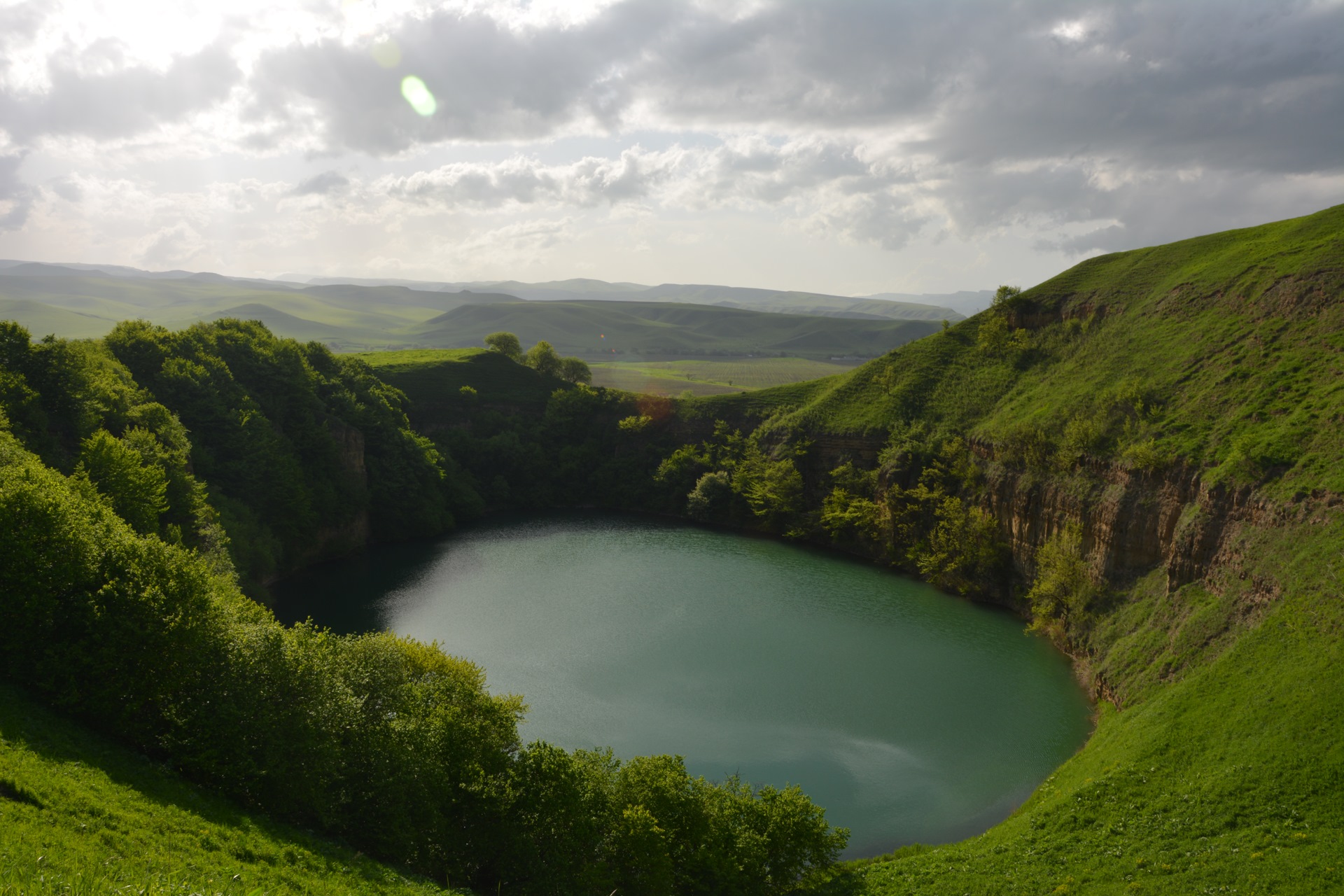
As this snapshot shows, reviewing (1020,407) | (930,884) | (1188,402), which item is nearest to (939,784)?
(930,884)

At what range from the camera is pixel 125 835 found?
698 inches

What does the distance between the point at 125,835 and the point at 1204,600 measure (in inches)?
1921

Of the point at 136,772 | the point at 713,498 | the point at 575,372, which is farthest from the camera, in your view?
the point at 575,372

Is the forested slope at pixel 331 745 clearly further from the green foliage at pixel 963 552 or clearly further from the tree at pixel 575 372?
the tree at pixel 575 372

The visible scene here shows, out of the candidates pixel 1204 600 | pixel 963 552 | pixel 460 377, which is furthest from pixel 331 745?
pixel 460 377

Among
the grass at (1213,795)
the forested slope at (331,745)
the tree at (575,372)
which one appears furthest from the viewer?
the tree at (575,372)

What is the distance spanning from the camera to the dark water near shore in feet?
127

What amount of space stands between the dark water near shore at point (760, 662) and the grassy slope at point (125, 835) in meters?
20.7

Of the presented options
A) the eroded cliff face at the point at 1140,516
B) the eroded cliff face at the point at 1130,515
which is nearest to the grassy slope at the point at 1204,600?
the eroded cliff face at the point at 1140,516

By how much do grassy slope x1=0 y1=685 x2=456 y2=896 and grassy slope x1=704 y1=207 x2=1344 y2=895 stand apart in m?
18.9

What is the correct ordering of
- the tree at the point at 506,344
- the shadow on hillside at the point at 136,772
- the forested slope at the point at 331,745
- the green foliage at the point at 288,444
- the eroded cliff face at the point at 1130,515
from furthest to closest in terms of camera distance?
the tree at the point at 506,344
the green foliage at the point at 288,444
the eroded cliff face at the point at 1130,515
the forested slope at the point at 331,745
the shadow on hillside at the point at 136,772

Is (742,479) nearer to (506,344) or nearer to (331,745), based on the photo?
(506,344)

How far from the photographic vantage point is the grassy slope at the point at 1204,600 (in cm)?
2619

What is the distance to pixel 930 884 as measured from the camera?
87.3ft
